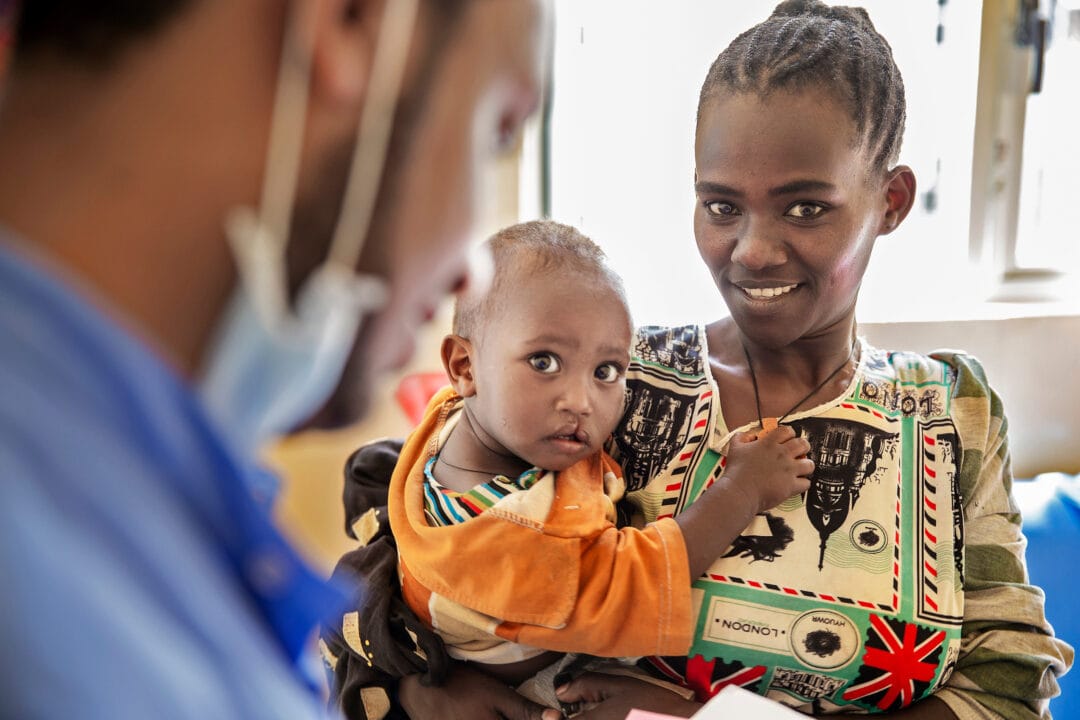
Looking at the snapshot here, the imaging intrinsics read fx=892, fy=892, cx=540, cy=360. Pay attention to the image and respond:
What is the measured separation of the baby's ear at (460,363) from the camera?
1.39 m

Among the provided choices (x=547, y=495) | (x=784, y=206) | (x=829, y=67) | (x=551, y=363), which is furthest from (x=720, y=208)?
(x=547, y=495)

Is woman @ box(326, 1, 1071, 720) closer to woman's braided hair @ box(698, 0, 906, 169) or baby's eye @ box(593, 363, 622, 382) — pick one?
woman's braided hair @ box(698, 0, 906, 169)

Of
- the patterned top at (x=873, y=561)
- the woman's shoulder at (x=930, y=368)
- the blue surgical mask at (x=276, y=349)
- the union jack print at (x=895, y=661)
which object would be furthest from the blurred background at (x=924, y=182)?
the blue surgical mask at (x=276, y=349)

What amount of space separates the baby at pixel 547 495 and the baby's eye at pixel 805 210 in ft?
0.94

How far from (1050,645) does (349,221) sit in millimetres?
1312

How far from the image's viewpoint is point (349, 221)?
0.54m

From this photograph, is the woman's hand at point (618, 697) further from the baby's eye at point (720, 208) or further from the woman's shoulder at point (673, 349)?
the baby's eye at point (720, 208)

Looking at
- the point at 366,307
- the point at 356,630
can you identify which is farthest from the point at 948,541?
the point at 366,307

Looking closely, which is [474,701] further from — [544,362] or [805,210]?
[805,210]

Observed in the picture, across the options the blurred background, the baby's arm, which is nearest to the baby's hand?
the baby's arm

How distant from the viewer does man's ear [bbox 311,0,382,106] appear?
0.50 metres

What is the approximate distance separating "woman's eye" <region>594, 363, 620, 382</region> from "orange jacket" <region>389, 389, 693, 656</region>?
18cm

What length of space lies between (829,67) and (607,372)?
22.3 inches

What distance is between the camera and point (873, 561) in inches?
52.5
